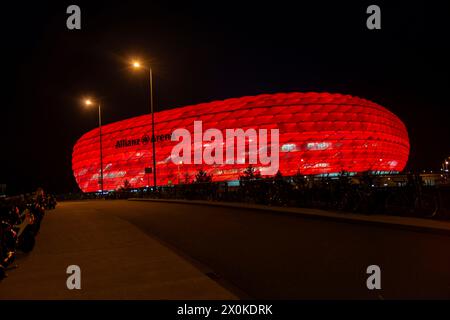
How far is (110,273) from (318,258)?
3.37 meters

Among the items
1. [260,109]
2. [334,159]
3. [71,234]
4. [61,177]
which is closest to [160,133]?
[260,109]

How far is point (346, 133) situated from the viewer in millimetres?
75062

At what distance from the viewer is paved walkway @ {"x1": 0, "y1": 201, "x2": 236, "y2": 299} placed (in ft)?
17.0

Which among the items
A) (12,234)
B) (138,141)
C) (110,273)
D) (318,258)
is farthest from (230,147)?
(110,273)

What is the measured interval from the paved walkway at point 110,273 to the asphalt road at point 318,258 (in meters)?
0.45

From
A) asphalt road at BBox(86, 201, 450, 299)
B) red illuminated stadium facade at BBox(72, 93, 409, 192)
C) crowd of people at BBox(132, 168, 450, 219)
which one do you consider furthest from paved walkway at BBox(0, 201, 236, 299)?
red illuminated stadium facade at BBox(72, 93, 409, 192)

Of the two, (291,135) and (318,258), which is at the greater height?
(291,135)

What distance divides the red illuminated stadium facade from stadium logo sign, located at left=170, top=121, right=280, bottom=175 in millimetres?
997

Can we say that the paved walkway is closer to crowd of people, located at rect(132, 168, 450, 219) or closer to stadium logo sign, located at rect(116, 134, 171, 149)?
crowd of people, located at rect(132, 168, 450, 219)

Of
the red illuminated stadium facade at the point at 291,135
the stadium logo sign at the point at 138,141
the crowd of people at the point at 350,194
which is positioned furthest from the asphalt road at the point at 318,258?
the stadium logo sign at the point at 138,141

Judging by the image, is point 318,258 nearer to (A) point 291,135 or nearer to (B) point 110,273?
(B) point 110,273

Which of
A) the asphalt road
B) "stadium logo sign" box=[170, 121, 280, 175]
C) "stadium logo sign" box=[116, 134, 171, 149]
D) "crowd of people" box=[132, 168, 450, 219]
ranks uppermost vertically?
"stadium logo sign" box=[116, 134, 171, 149]

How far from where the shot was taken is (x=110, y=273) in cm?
634
